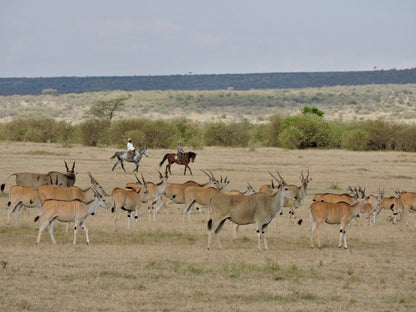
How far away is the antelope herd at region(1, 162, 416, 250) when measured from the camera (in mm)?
13773

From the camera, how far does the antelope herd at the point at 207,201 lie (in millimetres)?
13773

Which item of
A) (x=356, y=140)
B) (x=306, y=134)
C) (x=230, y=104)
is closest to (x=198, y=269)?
(x=356, y=140)

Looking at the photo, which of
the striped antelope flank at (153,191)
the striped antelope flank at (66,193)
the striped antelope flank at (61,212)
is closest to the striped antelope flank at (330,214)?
the striped antelope flank at (61,212)

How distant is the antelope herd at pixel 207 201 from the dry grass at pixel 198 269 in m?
0.47

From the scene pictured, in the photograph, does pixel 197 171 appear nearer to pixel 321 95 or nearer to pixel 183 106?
pixel 183 106

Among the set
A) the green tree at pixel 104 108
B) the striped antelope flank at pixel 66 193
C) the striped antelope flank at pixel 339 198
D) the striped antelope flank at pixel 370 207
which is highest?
the striped antelope flank at pixel 66 193

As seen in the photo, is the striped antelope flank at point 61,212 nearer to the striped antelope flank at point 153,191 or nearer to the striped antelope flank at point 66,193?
the striped antelope flank at point 66,193

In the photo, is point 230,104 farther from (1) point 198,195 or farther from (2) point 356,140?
(1) point 198,195

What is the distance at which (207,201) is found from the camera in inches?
699

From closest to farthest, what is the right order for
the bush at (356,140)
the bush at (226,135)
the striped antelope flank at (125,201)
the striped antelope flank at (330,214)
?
1. the striped antelope flank at (330,214)
2. the striped antelope flank at (125,201)
3. the bush at (356,140)
4. the bush at (226,135)

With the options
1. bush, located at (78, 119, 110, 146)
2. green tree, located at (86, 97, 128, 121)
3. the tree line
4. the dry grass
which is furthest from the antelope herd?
green tree, located at (86, 97, 128, 121)

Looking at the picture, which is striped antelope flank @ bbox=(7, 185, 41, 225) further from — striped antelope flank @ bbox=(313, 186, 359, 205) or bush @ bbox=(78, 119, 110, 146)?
bush @ bbox=(78, 119, 110, 146)

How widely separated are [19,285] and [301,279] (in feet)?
14.1

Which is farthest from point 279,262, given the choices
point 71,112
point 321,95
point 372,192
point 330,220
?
point 321,95
